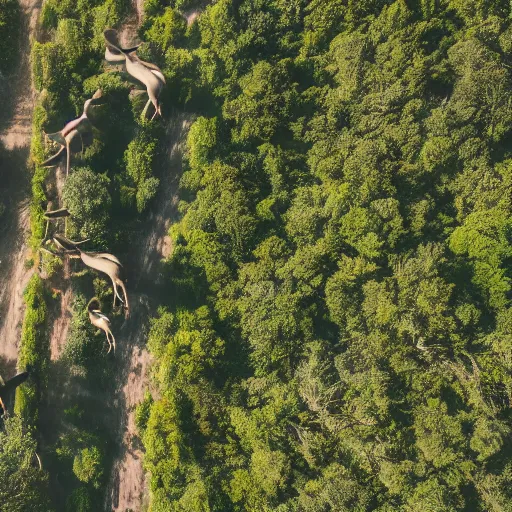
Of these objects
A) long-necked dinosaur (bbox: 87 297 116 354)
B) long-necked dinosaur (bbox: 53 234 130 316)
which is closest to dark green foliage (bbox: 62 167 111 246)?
long-necked dinosaur (bbox: 53 234 130 316)

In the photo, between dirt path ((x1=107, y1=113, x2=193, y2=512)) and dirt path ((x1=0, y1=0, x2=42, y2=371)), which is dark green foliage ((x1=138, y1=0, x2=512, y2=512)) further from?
dirt path ((x1=0, y1=0, x2=42, y2=371))

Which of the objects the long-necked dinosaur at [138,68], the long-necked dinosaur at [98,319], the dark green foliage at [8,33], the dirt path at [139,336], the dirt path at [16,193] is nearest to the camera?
the long-necked dinosaur at [98,319]

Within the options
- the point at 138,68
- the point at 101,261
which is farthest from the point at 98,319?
the point at 138,68

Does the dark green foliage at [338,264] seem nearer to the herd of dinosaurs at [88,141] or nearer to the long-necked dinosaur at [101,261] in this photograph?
the herd of dinosaurs at [88,141]

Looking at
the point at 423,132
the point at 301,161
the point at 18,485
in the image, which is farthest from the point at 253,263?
the point at 18,485

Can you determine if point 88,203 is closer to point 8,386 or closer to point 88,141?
point 88,141

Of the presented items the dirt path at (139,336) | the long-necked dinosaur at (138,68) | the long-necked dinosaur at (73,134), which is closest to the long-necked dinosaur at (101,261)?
the dirt path at (139,336)
